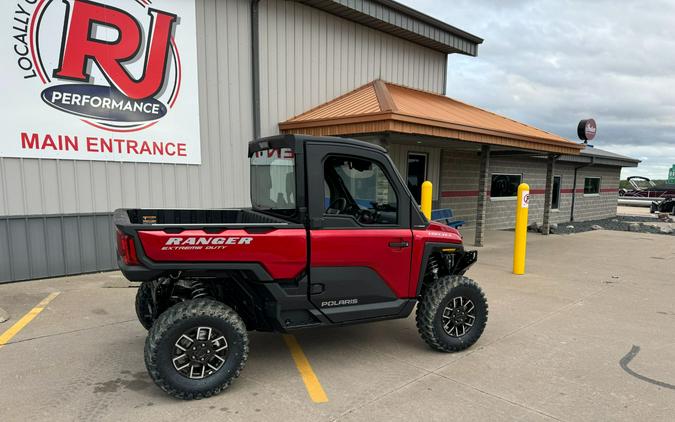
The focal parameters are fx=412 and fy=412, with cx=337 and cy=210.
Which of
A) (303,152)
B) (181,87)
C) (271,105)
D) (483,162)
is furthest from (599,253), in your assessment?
(181,87)

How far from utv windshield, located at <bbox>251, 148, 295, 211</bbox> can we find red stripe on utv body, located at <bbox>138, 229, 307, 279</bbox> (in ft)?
1.39

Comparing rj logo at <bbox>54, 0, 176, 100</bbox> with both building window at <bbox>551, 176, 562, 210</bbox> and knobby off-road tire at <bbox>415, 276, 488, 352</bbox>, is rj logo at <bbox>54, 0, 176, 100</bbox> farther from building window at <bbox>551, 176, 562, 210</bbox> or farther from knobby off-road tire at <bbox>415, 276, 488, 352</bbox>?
building window at <bbox>551, 176, 562, 210</bbox>

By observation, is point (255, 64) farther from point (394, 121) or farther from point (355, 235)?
→ point (355, 235)

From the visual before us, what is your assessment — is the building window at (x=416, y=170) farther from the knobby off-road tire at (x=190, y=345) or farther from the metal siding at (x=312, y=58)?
the knobby off-road tire at (x=190, y=345)

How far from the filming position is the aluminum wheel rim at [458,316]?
4195 mm

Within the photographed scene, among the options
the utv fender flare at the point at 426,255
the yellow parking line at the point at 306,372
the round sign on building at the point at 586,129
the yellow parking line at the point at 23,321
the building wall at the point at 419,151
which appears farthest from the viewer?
the round sign on building at the point at 586,129

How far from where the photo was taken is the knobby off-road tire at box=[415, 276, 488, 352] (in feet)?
13.4

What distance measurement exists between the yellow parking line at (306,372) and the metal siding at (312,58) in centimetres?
582

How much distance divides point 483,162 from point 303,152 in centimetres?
839

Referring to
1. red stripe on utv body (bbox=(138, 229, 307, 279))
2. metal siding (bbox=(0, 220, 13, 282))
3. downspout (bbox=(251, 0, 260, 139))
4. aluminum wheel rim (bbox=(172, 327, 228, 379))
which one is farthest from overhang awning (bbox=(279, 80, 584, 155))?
metal siding (bbox=(0, 220, 13, 282))

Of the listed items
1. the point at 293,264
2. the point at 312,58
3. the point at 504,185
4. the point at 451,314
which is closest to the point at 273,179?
the point at 293,264

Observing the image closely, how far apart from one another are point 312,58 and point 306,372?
8.00 m

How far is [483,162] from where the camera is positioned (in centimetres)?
→ 1083

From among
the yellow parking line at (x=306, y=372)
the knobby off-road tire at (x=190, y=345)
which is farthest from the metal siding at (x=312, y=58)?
the knobby off-road tire at (x=190, y=345)
